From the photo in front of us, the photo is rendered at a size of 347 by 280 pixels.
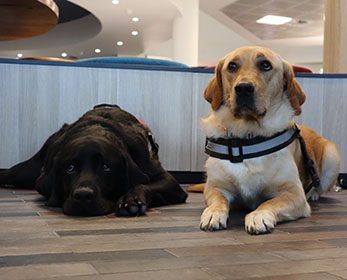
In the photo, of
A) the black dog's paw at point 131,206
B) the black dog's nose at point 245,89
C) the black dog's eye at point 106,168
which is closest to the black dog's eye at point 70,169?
the black dog's eye at point 106,168

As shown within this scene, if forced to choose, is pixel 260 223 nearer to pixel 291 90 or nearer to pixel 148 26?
pixel 291 90

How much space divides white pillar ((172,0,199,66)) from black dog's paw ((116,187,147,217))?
1023cm

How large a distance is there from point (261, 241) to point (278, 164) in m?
0.68

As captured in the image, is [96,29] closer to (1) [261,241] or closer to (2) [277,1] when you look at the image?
(2) [277,1]

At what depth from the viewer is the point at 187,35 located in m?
12.7

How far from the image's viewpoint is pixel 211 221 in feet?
6.34

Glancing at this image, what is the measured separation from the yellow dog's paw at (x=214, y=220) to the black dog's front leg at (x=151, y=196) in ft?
1.37

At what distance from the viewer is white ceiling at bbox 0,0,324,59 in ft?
41.8

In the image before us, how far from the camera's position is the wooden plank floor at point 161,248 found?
4.16 ft

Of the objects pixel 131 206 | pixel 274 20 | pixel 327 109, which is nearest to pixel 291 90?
pixel 131 206

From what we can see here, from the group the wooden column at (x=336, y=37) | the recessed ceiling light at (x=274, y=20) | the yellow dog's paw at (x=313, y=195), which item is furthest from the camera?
the recessed ceiling light at (x=274, y=20)

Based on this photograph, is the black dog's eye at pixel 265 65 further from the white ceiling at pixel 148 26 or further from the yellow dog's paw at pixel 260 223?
the white ceiling at pixel 148 26

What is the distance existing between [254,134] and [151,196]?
0.65 m

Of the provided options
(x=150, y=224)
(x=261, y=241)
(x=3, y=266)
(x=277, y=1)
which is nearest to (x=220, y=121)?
(x=150, y=224)
